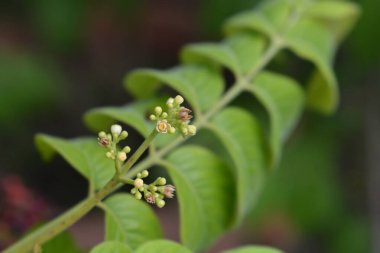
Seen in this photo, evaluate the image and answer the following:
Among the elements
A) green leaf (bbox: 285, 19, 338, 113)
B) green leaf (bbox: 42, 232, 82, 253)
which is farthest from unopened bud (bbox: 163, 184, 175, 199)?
green leaf (bbox: 285, 19, 338, 113)

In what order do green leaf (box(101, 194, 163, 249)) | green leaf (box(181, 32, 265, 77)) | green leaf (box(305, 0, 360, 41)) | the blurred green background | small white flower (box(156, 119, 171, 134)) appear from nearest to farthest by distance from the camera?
small white flower (box(156, 119, 171, 134)) → green leaf (box(101, 194, 163, 249)) → green leaf (box(181, 32, 265, 77)) → green leaf (box(305, 0, 360, 41)) → the blurred green background

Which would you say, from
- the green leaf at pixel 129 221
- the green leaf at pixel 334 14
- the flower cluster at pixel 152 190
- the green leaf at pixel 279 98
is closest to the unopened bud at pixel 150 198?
the flower cluster at pixel 152 190

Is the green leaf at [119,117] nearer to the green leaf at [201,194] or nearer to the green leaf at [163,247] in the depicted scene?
the green leaf at [201,194]

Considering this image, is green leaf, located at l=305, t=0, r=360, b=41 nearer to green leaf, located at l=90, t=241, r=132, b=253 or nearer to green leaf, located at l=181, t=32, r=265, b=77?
green leaf, located at l=181, t=32, r=265, b=77

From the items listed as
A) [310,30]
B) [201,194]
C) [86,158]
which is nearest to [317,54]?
[310,30]

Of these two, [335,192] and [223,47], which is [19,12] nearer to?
[335,192]

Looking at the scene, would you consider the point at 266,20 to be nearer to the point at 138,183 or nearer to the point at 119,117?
the point at 119,117
